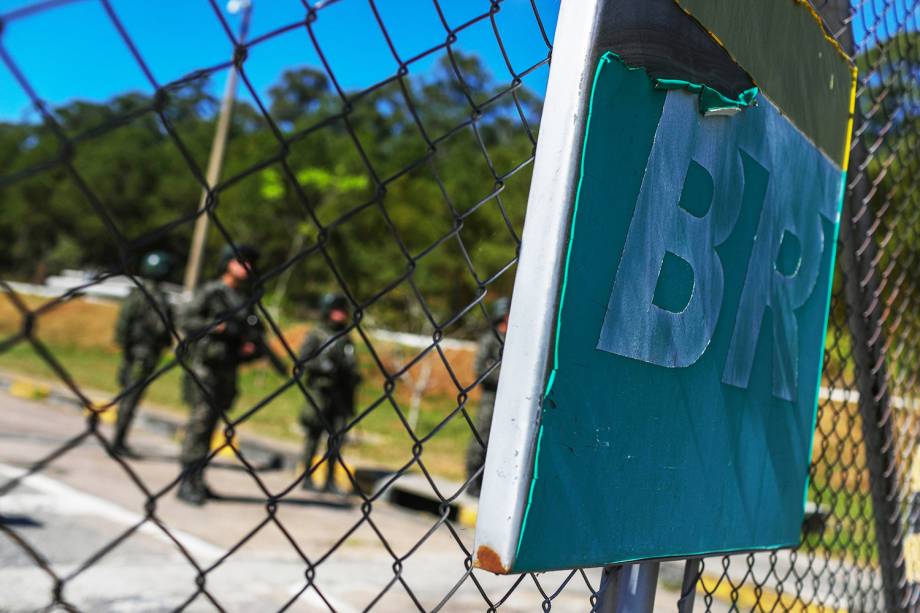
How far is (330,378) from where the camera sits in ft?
26.5

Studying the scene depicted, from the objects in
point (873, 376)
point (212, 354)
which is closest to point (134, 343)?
point (212, 354)

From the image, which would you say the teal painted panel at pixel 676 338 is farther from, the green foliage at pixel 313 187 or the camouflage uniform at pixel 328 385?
the camouflage uniform at pixel 328 385

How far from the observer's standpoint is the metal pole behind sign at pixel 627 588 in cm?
156

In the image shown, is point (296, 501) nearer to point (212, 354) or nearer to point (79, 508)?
point (212, 354)

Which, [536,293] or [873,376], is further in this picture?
[873,376]

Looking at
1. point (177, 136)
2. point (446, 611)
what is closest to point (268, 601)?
point (446, 611)

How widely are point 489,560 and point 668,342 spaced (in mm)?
431

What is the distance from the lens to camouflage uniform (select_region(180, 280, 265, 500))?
6344mm

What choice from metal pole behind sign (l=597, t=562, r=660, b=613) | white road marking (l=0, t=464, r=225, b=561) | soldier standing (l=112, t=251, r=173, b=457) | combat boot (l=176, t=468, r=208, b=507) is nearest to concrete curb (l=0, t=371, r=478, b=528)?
soldier standing (l=112, t=251, r=173, b=457)

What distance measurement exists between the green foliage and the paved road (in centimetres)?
157

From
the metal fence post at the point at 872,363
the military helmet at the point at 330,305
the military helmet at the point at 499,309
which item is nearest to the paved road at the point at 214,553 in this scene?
the metal fence post at the point at 872,363

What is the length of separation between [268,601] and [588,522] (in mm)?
3305

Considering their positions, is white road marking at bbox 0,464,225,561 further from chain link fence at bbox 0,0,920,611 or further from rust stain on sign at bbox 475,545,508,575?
rust stain on sign at bbox 475,545,508,575

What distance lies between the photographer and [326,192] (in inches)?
1378
